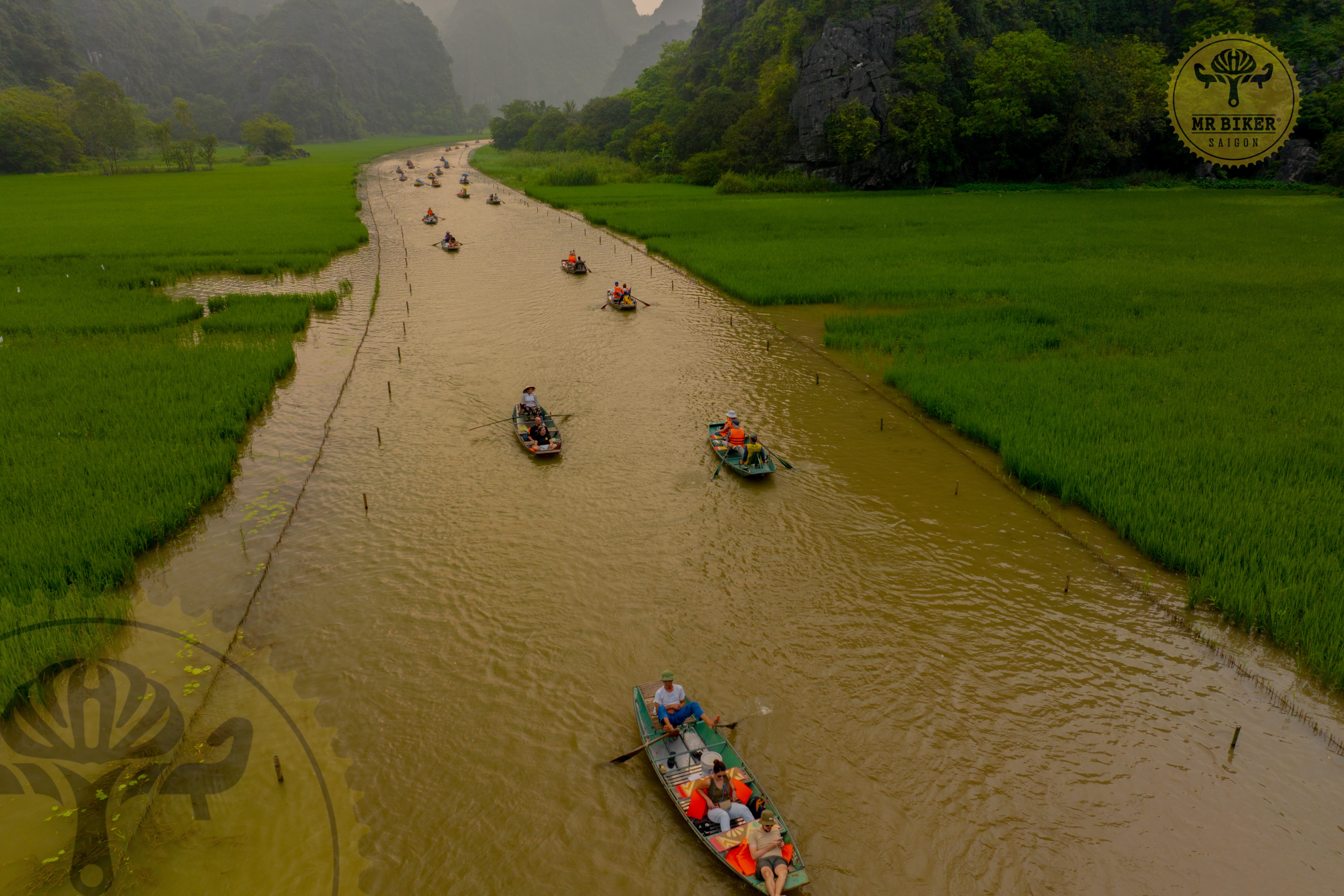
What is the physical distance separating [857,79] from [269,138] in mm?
94359

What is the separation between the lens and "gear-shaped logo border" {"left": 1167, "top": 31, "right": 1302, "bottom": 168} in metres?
56.5

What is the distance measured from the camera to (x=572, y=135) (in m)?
94.7

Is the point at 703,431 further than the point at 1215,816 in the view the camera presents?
Yes

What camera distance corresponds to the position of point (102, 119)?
7638 cm

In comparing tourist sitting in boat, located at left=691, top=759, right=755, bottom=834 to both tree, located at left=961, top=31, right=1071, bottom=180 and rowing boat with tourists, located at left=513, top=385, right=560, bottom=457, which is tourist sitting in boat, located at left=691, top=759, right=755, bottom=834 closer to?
rowing boat with tourists, located at left=513, top=385, right=560, bottom=457

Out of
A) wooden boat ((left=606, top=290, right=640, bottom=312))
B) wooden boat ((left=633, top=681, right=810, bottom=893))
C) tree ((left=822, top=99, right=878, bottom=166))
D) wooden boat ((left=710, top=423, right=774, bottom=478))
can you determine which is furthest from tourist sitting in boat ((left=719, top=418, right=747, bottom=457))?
tree ((left=822, top=99, right=878, bottom=166))

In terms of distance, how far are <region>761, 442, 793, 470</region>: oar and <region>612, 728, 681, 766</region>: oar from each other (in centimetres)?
742

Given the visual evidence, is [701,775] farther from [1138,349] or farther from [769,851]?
[1138,349]

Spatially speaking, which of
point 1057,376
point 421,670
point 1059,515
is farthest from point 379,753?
point 1057,376

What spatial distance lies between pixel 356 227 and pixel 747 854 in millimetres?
43062

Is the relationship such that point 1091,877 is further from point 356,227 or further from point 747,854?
point 356,227

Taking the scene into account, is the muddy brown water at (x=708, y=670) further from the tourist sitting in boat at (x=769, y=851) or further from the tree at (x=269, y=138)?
the tree at (x=269, y=138)

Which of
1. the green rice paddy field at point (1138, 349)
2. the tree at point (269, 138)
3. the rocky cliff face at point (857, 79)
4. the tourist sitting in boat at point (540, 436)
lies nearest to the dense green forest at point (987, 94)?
the rocky cliff face at point (857, 79)

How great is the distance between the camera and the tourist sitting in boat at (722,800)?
23.1 feet
